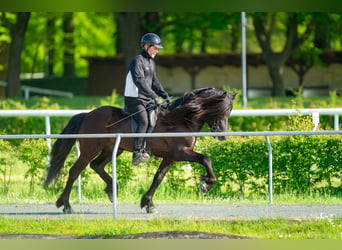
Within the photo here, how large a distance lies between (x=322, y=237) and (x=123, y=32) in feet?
69.3

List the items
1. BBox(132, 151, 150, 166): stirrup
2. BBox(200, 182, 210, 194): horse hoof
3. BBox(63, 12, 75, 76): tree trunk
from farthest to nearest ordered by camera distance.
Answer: BBox(63, 12, 75, 76): tree trunk
BBox(132, 151, 150, 166): stirrup
BBox(200, 182, 210, 194): horse hoof

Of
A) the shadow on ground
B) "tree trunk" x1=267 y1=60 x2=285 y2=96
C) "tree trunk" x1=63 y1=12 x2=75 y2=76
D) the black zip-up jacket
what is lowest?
the shadow on ground

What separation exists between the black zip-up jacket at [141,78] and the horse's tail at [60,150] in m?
0.84

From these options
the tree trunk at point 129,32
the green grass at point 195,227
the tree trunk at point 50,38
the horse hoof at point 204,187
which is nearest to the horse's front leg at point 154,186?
the horse hoof at point 204,187

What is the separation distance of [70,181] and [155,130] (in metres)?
1.29

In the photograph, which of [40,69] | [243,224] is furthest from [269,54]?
[40,69]

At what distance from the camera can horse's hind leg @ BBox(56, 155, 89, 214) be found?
1158cm

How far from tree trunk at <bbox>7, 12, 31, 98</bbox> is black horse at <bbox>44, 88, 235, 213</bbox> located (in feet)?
58.4

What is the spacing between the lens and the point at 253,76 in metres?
37.2

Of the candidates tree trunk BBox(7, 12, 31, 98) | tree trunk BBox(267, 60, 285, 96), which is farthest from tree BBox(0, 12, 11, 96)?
tree trunk BBox(267, 60, 285, 96)

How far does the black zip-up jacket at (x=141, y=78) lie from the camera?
460 inches

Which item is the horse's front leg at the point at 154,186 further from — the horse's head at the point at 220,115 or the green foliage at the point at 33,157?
the green foliage at the point at 33,157

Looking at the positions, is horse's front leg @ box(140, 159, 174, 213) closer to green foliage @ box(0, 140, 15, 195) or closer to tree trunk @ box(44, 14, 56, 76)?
green foliage @ box(0, 140, 15, 195)

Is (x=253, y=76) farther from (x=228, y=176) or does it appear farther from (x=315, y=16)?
(x=228, y=176)
